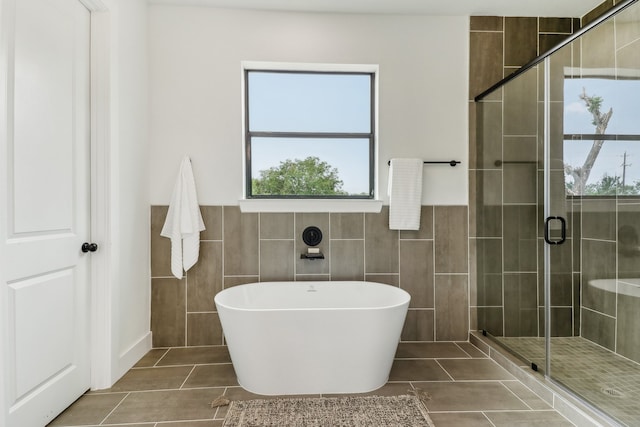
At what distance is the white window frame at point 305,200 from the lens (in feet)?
8.84

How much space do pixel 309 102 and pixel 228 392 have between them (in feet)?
7.21

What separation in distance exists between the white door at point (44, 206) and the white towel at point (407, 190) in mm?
2071

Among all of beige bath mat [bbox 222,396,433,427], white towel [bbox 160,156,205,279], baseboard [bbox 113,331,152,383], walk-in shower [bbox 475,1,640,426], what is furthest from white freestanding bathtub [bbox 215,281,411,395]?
walk-in shower [bbox 475,1,640,426]

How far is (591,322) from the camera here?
6.66 ft

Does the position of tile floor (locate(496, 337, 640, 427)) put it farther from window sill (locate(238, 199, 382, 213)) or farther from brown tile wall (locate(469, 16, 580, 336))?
window sill (locate(238, 199, 382, 213))

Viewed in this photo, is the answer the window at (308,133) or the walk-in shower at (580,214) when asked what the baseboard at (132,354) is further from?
the walk-in shower at (580,214)

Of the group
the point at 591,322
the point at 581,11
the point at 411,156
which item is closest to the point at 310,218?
the point at 411,156

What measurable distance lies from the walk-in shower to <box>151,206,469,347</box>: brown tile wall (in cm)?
46

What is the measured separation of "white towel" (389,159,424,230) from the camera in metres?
2.67

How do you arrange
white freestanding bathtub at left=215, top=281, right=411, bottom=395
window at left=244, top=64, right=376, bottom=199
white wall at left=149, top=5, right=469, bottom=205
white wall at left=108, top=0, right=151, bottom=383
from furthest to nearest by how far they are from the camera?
1. window at left=244, top=64, right=376, bottom=199
2. white wall at left=149, top=5, right=469, bottom=205
3. white wall at left=108, top=0, right=151, bottom=383
4. white freestanding bathtub at left=215, top=281, right=411, bottom=395

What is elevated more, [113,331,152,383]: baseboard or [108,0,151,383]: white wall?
[108,0,151,383]: white wall

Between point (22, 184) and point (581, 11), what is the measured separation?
3.92 meters

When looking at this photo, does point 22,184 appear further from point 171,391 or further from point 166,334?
point 166,334

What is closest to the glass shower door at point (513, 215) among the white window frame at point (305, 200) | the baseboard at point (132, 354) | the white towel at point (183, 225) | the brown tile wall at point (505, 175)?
the brown tile wall at point (505, 175)
